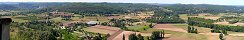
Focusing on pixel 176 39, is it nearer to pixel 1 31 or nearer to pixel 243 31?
pixel 243 31

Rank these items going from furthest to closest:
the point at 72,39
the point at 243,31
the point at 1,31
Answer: the point at 243,31 → the point at 72,39 → the point at 1,31

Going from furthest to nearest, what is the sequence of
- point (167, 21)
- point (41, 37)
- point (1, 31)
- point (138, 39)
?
point (167, 21)
point (138, 39)
point (41, 37)
point (1, 31)

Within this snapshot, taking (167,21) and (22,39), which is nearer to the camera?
(22,39)

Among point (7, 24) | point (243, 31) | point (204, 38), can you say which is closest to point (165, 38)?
point (204, 38)

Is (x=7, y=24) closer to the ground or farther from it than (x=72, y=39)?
farther from it

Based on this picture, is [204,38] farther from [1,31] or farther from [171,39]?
[1,31]

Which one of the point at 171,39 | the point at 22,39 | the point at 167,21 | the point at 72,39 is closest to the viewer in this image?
the point at 22,39

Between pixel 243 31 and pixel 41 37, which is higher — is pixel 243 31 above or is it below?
below

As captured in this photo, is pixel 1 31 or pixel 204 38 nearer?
→ pixel 1 31

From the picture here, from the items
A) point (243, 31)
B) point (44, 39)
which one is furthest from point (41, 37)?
point (243, 31)
